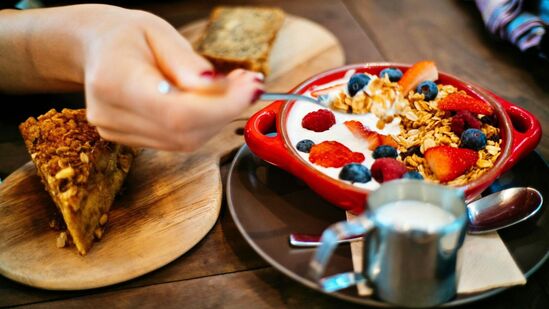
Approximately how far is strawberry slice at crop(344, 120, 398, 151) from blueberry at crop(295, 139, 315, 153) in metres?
0.11

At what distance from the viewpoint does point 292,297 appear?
3.16ft

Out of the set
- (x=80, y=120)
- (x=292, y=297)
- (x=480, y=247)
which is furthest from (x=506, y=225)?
(x=80, y=120)

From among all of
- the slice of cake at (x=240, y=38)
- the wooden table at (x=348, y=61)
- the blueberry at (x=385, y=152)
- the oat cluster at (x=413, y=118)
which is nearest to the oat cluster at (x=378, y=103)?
the oat cluster at (x=413, y=118)

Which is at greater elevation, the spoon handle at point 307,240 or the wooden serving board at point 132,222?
the spoon handle at point 307,240

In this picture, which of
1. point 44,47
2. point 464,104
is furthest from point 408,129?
point 44,47

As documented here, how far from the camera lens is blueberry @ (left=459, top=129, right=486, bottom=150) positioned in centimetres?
107

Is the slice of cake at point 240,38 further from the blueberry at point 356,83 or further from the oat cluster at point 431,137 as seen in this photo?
the oat cluster at point 431,137

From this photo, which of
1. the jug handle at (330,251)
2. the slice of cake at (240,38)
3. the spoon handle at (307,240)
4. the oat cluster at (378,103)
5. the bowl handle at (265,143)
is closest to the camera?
the jug handle at (330,251)

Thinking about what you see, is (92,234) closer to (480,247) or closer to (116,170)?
(116,170)

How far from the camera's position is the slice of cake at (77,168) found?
1036mm

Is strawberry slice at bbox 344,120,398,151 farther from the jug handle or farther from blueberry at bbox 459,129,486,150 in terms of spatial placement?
the jug handle

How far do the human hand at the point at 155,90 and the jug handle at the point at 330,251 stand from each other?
28 cm

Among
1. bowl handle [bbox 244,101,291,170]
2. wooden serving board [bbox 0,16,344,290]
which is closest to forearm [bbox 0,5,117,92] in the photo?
wooden serving board [bbox 0,16,344,290]

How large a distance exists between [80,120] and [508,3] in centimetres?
135
